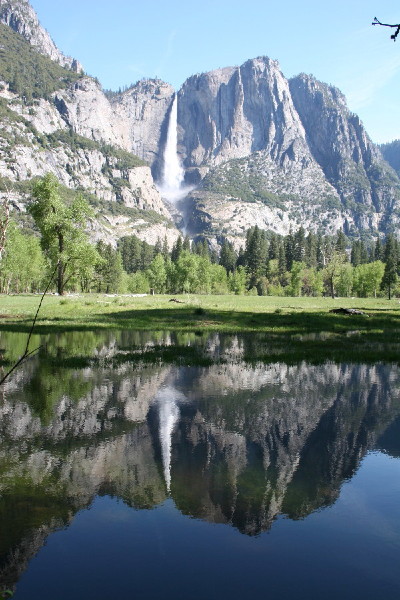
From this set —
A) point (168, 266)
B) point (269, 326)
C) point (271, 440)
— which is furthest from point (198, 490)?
point (168, 266)

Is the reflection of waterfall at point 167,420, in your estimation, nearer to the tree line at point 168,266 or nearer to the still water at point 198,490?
the still water at point 198,490

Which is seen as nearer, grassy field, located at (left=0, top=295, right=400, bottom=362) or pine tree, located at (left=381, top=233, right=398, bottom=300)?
grassy field, located at (left=0, top=295, right=400, bottom=362)

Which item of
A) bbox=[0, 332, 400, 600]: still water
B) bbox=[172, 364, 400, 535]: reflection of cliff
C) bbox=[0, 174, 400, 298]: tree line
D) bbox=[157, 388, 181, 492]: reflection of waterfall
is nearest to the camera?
bbox=[0, 332, 400, 600]: still water

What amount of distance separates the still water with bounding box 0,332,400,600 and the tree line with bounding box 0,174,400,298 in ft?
83.3

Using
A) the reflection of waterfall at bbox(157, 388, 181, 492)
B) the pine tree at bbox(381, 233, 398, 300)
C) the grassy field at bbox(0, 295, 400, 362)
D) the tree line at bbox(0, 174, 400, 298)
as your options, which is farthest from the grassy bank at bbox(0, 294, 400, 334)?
the pine tree at bbox(381, 233, 398, 300)

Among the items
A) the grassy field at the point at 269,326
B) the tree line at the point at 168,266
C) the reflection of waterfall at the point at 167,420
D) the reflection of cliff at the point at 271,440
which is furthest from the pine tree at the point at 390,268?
the reflection of waterfall at the point at 167,420

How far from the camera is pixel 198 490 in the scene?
8266 mm

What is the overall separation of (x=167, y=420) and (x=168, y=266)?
138m

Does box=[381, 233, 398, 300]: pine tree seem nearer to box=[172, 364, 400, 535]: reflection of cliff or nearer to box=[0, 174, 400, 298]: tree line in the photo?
box=[0, 174, 400, 298]: tree line

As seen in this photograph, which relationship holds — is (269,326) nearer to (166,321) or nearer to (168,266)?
(166,321)

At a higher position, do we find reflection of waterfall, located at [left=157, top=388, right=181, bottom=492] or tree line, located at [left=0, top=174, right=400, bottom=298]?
tree line, located at [left=0, top=174, right=400, bottom=298]

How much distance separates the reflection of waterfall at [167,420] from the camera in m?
9.43

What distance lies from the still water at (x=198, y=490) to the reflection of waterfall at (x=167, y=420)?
61 millimetres

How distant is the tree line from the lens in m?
60.1
